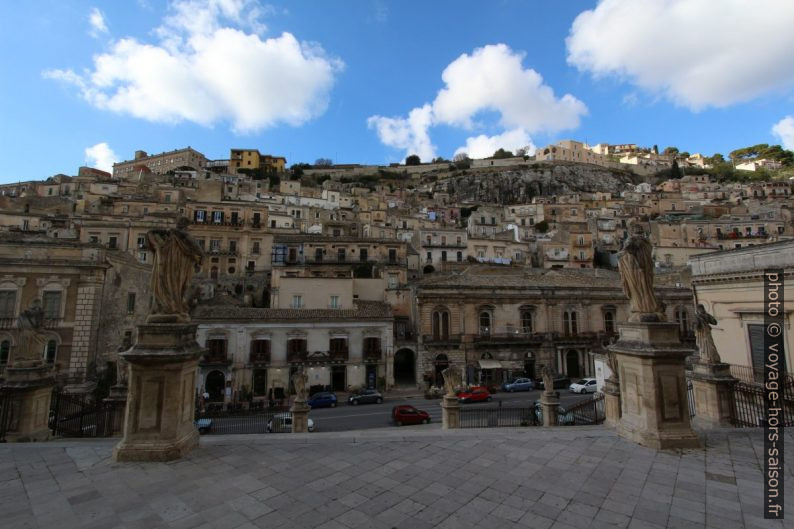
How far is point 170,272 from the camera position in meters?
6.22

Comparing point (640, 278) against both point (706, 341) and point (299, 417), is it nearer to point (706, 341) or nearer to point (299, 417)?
point (706, 341)

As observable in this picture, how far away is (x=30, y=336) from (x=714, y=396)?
15.0m

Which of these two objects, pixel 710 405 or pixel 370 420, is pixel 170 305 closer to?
pixel 710 405

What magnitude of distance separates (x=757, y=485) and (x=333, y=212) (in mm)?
55080

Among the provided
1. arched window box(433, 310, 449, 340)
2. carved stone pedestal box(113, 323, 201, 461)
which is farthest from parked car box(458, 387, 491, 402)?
carved stone pedestal box(113, 323, 201, 461)

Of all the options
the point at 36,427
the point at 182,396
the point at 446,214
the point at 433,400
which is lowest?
the point at 433,400

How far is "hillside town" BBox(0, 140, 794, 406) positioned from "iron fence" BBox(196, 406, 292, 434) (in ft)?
13.2

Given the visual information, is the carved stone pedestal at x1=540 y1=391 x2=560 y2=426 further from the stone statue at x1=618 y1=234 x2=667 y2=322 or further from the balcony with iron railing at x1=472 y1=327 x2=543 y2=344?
the balcony with iron railing at x1=472 y1=327 x2=543 y2=344

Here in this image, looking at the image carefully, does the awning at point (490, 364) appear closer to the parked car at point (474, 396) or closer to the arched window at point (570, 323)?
the parked car at point (474, 396)

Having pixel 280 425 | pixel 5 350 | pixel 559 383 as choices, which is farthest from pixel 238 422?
pixel 559 383

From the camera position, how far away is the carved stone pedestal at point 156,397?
18.2ft

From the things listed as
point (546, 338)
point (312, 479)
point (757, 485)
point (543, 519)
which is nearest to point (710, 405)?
point (757, 485)

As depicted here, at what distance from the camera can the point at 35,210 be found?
1817 inches

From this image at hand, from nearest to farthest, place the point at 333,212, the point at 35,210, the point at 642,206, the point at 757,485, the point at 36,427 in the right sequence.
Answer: the point at 757,485 < the point at 36,427 < the point at 35,210 < the point at 333,212 < the point at 642,206
